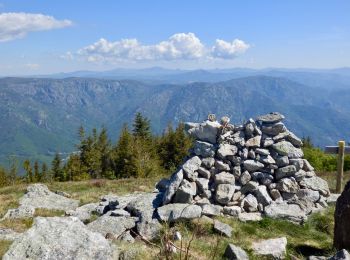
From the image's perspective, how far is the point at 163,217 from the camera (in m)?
16.1

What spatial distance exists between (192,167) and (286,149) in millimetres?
4362

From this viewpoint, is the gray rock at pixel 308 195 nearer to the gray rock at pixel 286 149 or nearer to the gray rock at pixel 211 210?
the gray rock at pixel 286 149

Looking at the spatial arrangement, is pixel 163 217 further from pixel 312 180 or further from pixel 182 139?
pixel 182 139

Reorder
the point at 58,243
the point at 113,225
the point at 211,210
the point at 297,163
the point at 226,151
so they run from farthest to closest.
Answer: the point at 297,163, the point at 226,151, the point at 211,210, the point at 113,225, the point at 58,243

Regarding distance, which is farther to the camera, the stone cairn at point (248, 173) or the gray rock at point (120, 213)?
the stone cairn at point (248, 173)

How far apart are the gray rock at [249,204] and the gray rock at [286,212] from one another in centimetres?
53

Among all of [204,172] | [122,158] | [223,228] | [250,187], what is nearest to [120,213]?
[204,172]

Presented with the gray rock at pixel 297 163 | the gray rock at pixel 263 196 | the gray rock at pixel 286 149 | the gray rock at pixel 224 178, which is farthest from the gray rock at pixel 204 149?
the gray rock at pixel 297 163

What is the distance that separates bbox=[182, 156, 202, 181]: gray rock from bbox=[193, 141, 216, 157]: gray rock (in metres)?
0.35

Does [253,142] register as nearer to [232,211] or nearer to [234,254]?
[232,211]

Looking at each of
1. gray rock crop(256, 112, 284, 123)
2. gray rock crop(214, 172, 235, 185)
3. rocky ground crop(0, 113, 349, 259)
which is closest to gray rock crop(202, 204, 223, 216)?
rocky ground crop(0, 113, 349, 259)

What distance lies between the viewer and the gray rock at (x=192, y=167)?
1850 cm

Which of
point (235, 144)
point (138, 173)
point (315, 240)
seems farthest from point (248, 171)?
point (138, 173)

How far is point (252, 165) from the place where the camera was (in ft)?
62.1
